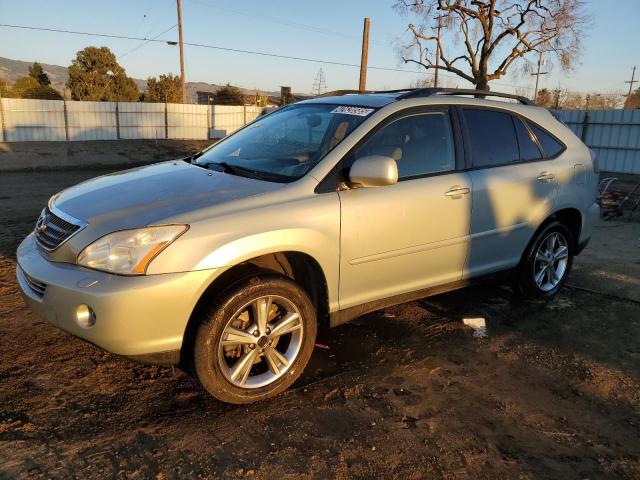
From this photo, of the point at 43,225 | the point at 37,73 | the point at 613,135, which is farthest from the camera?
the point at 37,73

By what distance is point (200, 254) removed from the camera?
2641 mm

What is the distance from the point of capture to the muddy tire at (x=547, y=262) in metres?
4.52

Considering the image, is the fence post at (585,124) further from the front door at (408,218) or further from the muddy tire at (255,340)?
the muddy tire at (255,340)

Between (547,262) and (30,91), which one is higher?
(30,91)

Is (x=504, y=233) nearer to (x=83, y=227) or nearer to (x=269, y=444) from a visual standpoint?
(x=269, y=444)

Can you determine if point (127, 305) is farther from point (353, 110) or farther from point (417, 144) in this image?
point (417, 144)

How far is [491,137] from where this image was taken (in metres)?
4.09

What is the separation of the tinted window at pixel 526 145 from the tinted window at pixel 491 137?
0.07m

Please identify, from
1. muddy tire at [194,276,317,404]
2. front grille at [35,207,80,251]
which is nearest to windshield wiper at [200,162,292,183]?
muddy tire at [194,276,317,404]

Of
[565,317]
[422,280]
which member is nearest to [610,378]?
[565,317]

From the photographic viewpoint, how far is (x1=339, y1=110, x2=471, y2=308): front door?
3238mm

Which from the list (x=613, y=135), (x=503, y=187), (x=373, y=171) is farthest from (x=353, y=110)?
(x=613, y=135)

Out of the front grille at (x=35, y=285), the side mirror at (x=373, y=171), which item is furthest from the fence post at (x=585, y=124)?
the front grille at (x=35, y=285)

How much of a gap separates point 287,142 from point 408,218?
1030 millimetres
